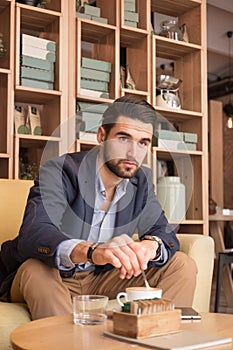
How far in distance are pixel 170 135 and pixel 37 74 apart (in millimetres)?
989

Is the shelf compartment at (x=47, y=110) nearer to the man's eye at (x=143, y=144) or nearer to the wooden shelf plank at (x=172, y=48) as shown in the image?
the wooden shelf plank at (x=172, y=48)

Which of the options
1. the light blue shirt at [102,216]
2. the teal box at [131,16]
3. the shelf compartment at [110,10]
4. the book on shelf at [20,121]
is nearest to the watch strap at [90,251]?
the light blue shirt at [102,216]

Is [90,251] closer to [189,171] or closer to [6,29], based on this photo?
[6,29]

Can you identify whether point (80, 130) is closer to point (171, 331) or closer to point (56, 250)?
point (56, 250)

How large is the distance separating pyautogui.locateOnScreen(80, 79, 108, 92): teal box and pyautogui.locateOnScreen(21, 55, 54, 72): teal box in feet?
0.66

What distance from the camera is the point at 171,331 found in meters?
1.23

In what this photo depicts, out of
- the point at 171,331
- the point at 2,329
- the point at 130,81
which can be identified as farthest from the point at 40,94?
the point at 171,331

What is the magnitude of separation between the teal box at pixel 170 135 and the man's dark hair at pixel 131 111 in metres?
1.28

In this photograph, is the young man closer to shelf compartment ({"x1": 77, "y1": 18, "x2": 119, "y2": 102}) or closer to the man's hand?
the man's hand

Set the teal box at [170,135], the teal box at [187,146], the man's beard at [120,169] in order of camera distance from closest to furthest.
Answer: the man's beard at [120,169]
the teal box at [170,135]
the teal box at [187,146]

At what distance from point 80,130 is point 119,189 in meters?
1.07

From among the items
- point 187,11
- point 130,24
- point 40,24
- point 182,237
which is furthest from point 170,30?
point 182,237

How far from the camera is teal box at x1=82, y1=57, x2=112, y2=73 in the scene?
10.3ft

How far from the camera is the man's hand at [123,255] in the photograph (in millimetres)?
1454
